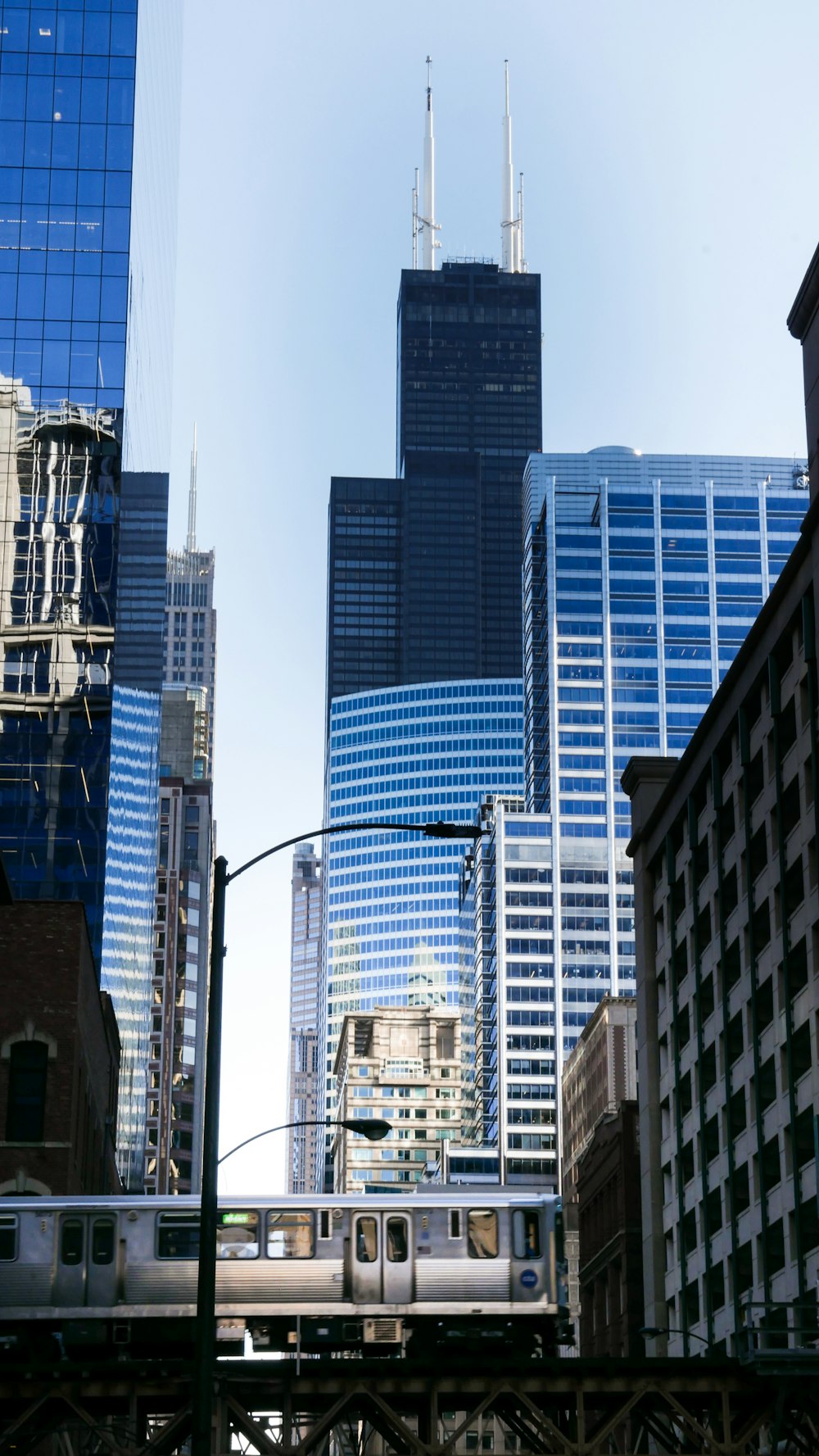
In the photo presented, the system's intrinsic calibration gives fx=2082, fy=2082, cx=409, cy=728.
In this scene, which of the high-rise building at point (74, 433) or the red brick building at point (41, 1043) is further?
the high-rise building at point (74, 433)

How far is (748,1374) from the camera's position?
112 ft

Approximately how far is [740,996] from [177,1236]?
134ft

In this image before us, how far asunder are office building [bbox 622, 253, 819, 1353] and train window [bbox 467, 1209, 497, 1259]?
22625mm

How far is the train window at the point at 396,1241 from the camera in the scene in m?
38.3

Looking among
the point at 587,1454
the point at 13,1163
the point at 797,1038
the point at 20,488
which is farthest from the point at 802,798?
the point at 20,488

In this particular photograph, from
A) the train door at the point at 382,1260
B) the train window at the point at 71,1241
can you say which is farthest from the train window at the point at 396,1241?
the train window at the point at 71,1241

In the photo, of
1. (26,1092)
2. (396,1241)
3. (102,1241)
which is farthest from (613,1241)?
(102,1241)

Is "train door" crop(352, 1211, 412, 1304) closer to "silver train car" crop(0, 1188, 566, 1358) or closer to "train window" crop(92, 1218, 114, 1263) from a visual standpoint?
"silver train car" crop(0, 1188, 566, 1358)

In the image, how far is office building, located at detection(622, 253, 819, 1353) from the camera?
6725cm

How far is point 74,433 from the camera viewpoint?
12200cm

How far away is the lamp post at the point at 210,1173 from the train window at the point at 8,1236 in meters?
15.0

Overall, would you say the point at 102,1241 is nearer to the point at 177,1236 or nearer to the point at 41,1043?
the point at 177,1236

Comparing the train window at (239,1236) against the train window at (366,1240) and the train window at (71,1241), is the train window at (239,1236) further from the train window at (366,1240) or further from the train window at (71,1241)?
the train window at (71,1241)

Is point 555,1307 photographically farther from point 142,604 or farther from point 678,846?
point 142,604
